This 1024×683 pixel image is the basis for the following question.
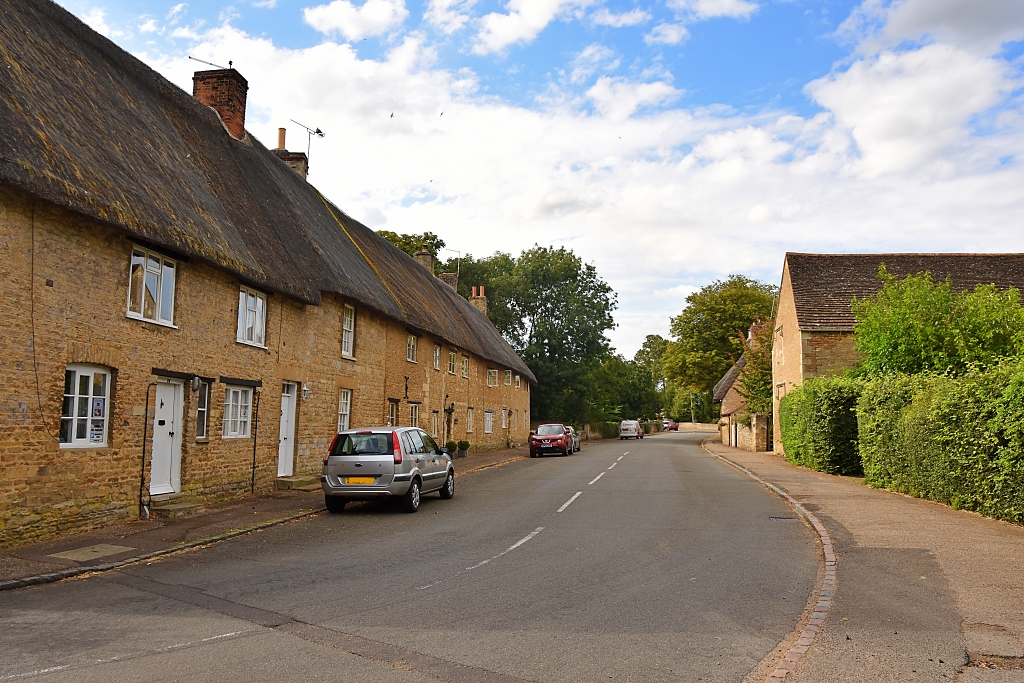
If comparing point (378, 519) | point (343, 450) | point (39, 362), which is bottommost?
point (378, 519)

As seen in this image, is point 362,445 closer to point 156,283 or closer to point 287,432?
point 156,283

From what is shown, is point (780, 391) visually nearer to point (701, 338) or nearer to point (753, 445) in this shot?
point (753, 445)

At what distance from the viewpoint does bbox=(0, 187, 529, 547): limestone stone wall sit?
405 inches

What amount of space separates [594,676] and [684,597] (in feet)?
8.49

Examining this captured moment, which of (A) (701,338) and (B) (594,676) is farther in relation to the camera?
(A) (701,338)

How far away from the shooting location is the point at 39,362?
10641 mm

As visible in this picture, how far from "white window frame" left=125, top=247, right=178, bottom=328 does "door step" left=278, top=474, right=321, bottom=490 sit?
530 centimetres

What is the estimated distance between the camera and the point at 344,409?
2125 centimetres

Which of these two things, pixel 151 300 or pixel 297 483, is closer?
pixel 151 300

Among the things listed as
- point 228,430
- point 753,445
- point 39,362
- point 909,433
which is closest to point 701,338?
point 753,445

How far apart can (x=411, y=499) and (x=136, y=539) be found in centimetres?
484

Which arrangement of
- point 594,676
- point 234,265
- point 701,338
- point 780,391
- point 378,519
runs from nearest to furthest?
point 594,676
point 378,519
point 234,265
point 780,391
point 701,338

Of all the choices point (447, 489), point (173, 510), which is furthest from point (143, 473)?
point (447, 489)

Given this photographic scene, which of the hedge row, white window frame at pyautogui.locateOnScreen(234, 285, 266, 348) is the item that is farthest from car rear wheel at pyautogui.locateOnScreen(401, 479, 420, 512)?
the hedge row
